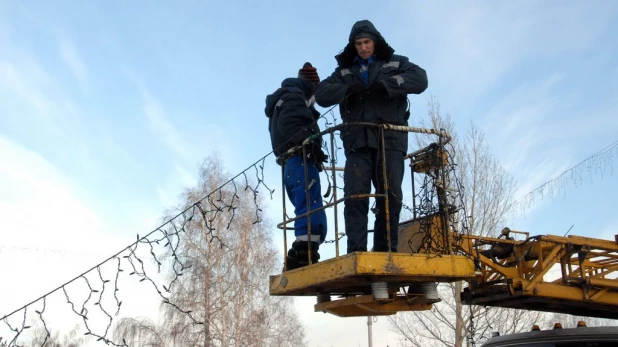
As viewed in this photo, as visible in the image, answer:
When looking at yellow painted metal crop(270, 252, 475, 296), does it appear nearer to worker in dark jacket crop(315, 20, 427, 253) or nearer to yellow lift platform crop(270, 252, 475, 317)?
yellow lift platform crop(270, 252, 475, 317)

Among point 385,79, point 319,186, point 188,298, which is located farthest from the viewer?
point 188,298

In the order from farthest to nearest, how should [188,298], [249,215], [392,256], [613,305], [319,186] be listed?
[249,215] < [188,298] < [613,305] < [319,186] < [392,256]

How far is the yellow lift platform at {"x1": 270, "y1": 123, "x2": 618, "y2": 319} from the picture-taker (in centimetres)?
489

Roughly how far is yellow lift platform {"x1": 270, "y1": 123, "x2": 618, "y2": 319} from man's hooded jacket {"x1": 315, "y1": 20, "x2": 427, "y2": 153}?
18 centimetres

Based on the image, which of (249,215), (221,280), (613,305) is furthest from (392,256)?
(249,215)

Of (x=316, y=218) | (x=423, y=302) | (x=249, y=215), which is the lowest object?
(x=423, y=302)

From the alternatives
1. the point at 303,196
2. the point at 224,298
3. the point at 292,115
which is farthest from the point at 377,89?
the point at 224,298

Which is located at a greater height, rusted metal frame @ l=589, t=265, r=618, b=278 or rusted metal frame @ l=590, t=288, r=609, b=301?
rusted metal frame @ l=589, t=265, r=618, b=278

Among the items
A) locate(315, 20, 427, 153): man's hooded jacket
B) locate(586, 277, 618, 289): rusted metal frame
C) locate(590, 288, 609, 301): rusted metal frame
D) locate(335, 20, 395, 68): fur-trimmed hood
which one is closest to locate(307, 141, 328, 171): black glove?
locate(315, 20, 427, 153): man's hooded jacket

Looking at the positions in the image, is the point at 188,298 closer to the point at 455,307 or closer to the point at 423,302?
the point at 455,307

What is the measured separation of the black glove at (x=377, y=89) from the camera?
17.7ft

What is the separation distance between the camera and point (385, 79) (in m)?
5.31

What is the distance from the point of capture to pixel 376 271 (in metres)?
4.66

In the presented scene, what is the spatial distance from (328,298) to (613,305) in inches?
126
